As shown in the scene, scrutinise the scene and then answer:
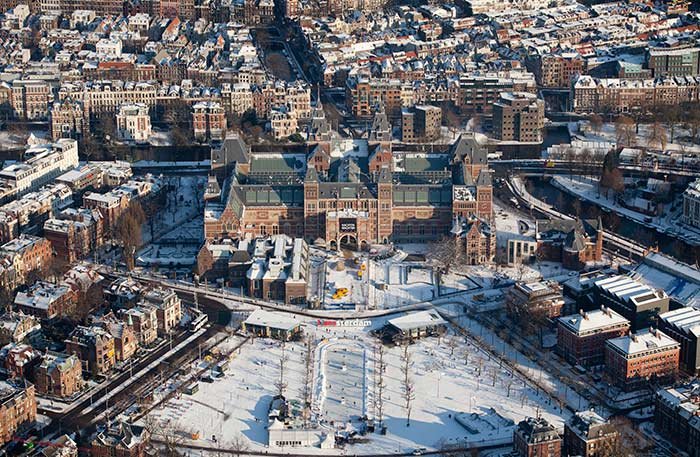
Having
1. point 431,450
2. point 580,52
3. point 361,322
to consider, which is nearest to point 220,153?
point 361,322

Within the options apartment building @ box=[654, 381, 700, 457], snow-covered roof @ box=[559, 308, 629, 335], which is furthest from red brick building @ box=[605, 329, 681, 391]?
apartment building @ box=[654, 381, 700, 457]

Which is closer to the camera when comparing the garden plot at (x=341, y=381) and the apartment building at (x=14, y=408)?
the apartment building at (x=14, y=408)

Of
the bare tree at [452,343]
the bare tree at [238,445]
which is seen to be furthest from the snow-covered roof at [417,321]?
the bare tree at [238,445]

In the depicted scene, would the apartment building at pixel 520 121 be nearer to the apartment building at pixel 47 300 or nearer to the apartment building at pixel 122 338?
the apartment building at pixel 47 300

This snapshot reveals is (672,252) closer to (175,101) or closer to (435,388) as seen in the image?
(435,388)

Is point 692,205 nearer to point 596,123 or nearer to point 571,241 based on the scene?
point 571,241

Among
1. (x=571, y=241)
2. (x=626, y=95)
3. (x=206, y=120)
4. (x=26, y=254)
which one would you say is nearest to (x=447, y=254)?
(x=571, y=241)
